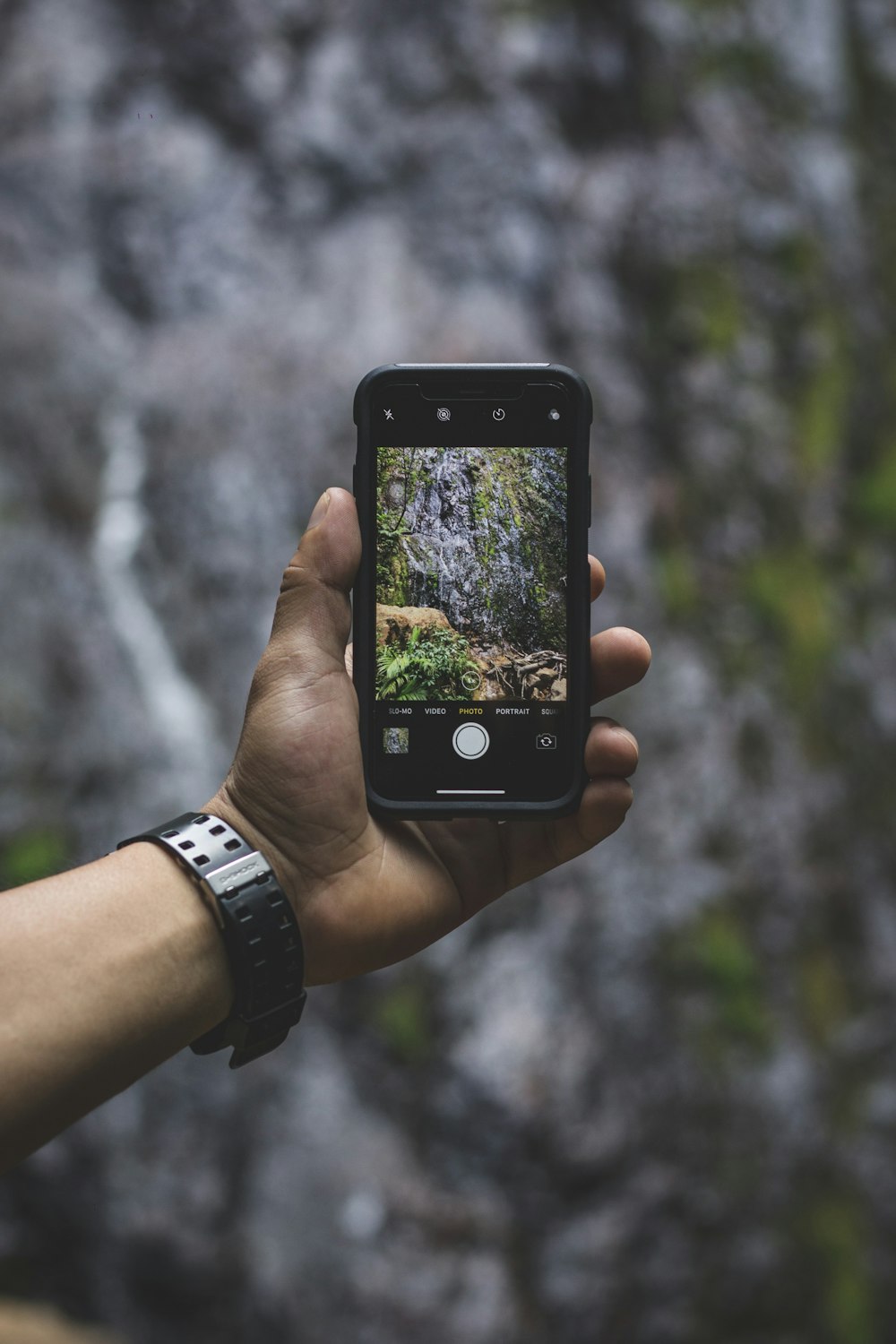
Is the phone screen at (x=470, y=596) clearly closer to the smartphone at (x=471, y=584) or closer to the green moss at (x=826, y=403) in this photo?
the smartphone at (x=471, y=584)

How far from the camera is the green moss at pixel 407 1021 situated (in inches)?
132

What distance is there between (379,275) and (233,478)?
982 millimetres

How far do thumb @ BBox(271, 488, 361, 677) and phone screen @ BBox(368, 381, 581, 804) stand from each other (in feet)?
0.18

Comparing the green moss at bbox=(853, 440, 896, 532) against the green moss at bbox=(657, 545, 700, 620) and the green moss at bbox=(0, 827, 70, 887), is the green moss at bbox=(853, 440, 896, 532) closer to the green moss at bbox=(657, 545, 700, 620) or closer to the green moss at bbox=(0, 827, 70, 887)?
the green moss at bbox=(657, 545, 700, 620)

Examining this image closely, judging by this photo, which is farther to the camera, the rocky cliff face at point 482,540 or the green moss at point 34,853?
the green moss at point 34,853

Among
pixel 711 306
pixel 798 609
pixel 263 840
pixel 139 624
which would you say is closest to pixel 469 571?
pixel 263 840

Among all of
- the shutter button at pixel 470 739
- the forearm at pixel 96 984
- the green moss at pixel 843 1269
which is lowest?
the green moss at pixel 843 1269

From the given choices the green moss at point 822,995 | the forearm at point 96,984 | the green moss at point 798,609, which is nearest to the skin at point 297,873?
the forearm at point 96,984

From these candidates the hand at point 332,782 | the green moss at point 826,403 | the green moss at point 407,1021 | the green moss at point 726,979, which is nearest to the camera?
the hand at point 332,782

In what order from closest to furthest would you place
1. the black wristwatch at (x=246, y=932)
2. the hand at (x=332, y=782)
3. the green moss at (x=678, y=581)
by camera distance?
the black wristwatch at (x=246, y=932) < the hand at (x=332, y=782) < the green moss at (x=678, y=581)

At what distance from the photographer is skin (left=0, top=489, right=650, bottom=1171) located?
1.34 metres

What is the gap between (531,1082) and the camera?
10.9ft

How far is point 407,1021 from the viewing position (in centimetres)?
337

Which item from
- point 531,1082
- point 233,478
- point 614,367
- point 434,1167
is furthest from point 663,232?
point 434,1167
